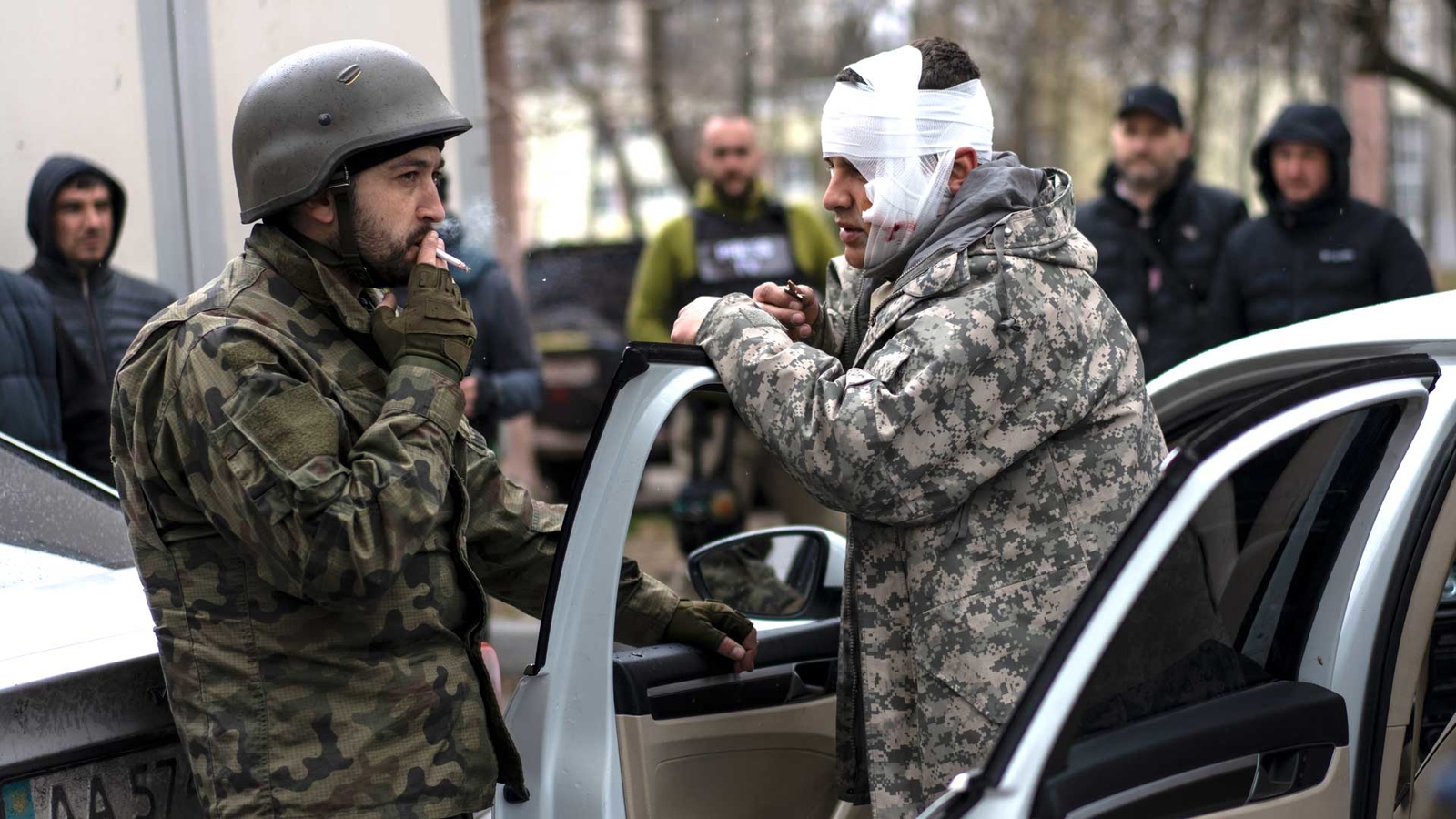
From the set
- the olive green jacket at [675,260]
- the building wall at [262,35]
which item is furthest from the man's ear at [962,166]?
the olive green jacket at [675,260]

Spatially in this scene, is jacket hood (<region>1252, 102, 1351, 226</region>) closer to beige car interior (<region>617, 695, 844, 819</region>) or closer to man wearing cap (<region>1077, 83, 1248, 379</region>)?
man wearing cap (<region>1077, 83, 1248, 379</region>)

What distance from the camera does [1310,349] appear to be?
301 cm

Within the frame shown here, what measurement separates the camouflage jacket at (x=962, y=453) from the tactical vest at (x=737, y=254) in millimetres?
4240

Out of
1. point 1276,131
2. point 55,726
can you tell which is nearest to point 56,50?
point 55,726

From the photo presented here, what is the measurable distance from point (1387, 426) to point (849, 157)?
3.10 ft

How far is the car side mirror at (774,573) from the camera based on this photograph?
10.6 feet

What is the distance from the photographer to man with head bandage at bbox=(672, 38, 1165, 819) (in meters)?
2.38

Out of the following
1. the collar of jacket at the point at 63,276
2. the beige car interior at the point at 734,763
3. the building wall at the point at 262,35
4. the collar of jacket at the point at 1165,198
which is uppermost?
the building wall at the point at 262,35

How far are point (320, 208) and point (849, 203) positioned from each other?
0.85 metres

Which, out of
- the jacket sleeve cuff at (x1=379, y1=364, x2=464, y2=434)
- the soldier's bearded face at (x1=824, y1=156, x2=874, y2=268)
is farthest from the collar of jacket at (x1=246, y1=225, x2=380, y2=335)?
the soldier's bearded face at (x1=824, y1=156, x2=874, y2=268)

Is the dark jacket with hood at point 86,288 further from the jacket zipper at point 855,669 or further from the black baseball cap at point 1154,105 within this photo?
the black baseball cap at point 1154,105

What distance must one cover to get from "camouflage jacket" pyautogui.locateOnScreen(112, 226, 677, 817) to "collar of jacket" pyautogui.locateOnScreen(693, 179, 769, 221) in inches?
179

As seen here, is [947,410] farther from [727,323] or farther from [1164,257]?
[1164,257]

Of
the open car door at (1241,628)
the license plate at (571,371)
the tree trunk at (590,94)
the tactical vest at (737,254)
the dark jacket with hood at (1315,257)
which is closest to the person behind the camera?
the open car door at (1241,628)
